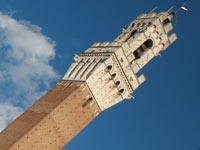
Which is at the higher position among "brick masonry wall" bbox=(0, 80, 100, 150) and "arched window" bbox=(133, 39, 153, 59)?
"arched window" bbox=(133, 39, 153, 59)

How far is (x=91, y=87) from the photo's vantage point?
114 feet

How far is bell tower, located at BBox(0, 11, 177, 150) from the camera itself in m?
31.5

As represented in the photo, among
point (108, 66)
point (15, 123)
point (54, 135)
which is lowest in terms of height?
point (54, 135)

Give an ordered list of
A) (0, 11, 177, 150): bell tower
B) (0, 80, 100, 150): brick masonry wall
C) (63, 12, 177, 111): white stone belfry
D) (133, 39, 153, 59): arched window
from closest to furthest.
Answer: (0, 80, 100, 150): brick masonry wall
(0, 11, 177, 150): bell tower
(63, 12, 177, 111): white stone belfry
(133, 39, 153, 59): arched window

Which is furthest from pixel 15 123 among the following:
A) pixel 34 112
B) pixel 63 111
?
pixel 63 111

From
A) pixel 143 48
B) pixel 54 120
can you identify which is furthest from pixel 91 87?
pixel 143 48

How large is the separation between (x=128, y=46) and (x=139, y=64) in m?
2.42

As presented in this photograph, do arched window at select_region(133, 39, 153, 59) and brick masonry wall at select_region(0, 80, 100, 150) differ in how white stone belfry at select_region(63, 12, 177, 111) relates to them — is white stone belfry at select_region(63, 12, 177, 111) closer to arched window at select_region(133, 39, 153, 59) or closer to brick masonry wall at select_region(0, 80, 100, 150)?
arched window at select_region(133, 39, 153, 59)

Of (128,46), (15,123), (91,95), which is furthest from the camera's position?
(128,46)

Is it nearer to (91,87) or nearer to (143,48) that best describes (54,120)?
(91,87)

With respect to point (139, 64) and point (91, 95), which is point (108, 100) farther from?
point (139, 64)

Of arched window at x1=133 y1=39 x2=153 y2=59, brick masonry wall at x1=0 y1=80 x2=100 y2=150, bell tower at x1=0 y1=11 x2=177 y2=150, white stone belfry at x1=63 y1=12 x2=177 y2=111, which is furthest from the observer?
arched window at x1=133 y1=39 x2=153 y2=59

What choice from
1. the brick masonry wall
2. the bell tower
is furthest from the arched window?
the brick masonry wall

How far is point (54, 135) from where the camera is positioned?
107ft
